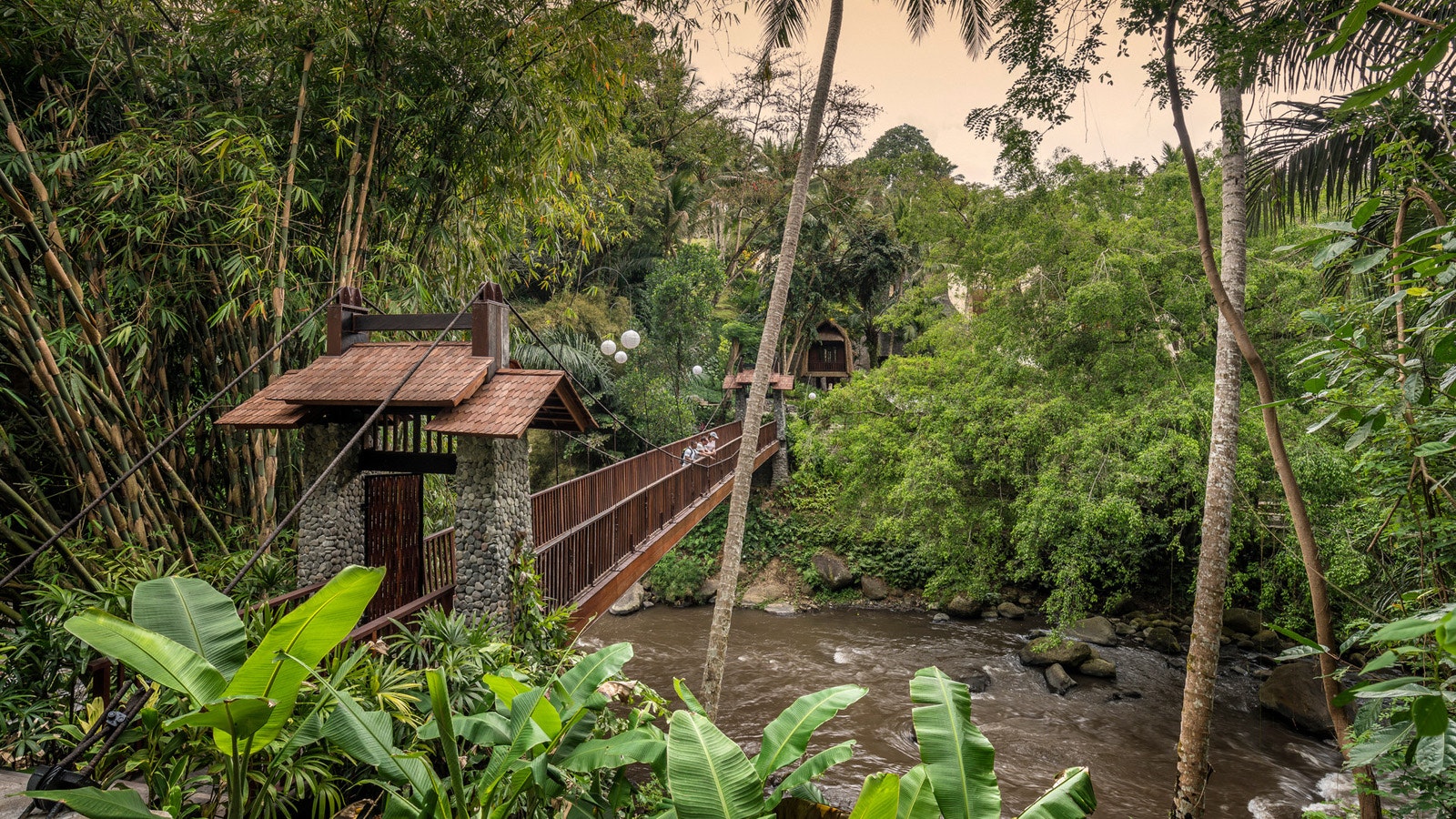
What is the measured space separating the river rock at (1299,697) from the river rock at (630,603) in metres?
8.64

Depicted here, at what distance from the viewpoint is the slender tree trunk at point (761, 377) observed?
202 inches

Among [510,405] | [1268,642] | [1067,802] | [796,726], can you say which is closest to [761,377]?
[510,405]

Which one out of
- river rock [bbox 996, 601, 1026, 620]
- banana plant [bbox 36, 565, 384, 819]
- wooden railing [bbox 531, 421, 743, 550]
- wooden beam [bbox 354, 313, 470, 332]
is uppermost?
wooden beam [bbox 354, 313, 470, 332]

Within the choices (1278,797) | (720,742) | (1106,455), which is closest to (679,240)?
(1106,455)

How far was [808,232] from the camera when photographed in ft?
49.9

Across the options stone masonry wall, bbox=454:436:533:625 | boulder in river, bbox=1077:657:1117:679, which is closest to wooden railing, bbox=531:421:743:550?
stone masonry wall, bbox=454:436:533:625

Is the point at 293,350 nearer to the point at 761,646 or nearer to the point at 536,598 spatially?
the point at 536,598

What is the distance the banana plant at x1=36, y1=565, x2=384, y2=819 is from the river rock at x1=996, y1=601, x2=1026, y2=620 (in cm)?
1061

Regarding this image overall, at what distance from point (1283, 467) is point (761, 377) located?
3351mm

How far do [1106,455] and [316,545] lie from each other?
22.2 feet

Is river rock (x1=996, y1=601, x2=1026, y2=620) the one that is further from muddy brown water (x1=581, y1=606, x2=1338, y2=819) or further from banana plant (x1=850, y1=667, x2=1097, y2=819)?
banana plant (x1=850, y1=667, x2=1097, y2=819)

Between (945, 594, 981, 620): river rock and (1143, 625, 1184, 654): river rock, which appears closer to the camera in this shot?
(1143, 625, 1184, 654): river rock

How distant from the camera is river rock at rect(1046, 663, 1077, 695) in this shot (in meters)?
8.02

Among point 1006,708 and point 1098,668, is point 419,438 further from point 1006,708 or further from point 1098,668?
point 1098,668
